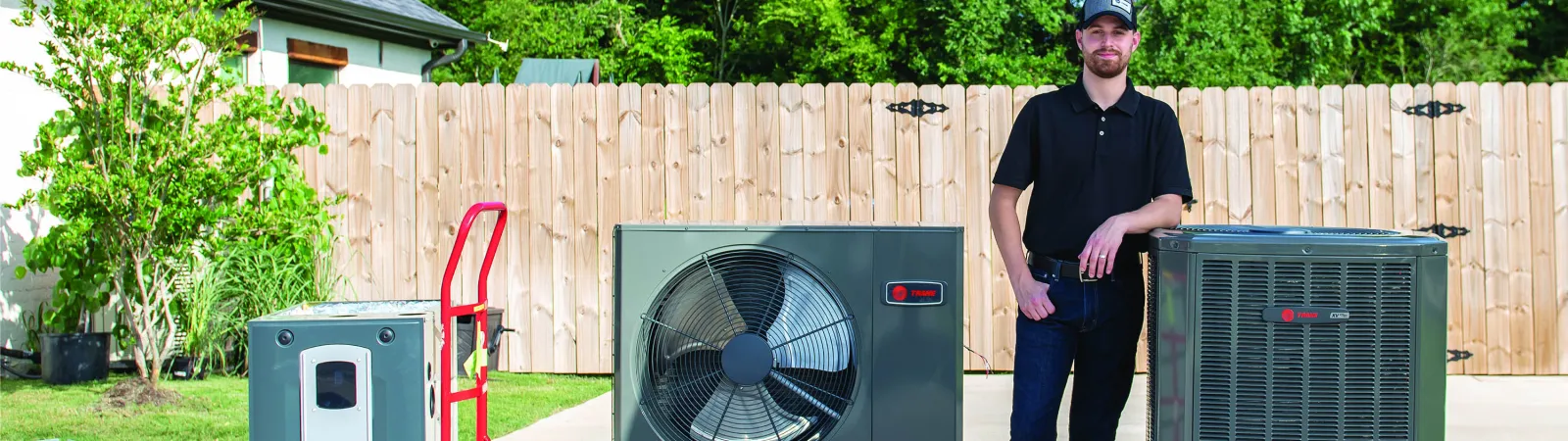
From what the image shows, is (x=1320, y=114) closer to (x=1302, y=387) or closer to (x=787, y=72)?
(x=1302, y=387)

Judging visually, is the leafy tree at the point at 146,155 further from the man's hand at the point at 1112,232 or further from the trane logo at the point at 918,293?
the man's hand at the point at 1112,232

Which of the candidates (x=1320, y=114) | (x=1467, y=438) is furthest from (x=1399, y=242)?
(x=1320, y=114)

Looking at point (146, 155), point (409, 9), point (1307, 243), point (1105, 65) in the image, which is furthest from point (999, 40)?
point (1307, 243)

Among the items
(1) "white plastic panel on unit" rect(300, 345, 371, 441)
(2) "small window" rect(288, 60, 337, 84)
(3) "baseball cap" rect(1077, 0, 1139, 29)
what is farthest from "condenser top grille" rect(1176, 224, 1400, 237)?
(2) "small window" rect(288, 60, 337, 84)

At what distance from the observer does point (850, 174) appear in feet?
21.0

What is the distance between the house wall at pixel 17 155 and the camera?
650 centimetres

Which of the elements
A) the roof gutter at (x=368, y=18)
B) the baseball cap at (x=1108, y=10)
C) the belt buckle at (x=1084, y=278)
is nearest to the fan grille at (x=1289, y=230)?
the belt buckle at (x=1084, y=278)

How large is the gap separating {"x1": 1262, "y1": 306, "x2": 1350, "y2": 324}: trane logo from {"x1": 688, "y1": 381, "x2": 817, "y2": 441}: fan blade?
111 cm

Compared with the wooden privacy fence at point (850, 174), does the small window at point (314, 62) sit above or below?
above

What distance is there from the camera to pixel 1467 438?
4.96 m

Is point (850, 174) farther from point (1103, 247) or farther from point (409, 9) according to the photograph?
point (409, 9)

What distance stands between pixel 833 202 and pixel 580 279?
132 centimetres

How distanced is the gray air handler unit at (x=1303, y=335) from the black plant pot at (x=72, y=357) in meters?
5.35

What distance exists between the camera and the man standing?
327 cm
